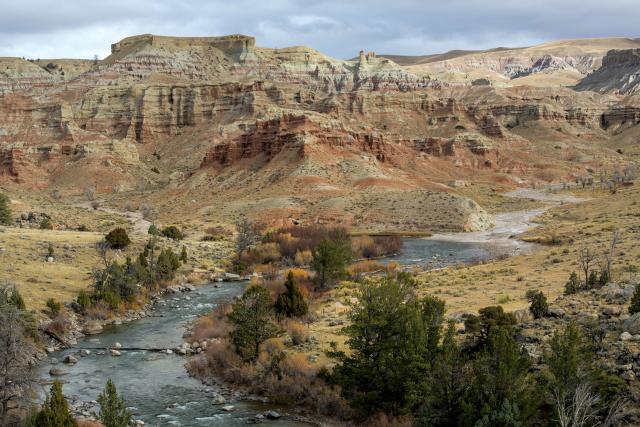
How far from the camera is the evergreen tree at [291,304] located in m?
35.3

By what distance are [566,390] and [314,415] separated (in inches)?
388

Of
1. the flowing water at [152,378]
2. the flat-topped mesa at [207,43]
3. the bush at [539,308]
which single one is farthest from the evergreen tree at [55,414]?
the flat-topped mesa at [207,43]

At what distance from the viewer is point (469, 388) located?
19.8 m

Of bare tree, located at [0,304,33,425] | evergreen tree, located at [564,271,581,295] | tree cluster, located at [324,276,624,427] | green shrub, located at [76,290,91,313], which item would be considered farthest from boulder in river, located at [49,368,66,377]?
evergreen tree, located at [564,271,581,295]

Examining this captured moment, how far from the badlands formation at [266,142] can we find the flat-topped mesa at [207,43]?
1.49 ft

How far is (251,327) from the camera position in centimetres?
2956

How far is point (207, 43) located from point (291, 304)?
6834 inches

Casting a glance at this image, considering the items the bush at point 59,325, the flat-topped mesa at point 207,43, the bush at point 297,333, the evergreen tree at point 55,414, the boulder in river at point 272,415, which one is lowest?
the boulder in river at point 272,415

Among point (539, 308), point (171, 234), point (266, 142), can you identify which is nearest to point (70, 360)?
point (539, 308)

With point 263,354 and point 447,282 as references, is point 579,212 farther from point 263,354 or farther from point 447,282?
point 263,354

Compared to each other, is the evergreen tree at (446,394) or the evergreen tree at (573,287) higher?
the evergreen tree at (573,287)

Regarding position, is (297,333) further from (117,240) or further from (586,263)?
(117,240)

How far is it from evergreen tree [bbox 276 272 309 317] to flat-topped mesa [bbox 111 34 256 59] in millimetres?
164555

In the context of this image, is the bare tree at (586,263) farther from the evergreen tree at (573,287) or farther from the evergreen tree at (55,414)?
the evergreen tree at (55,414)
